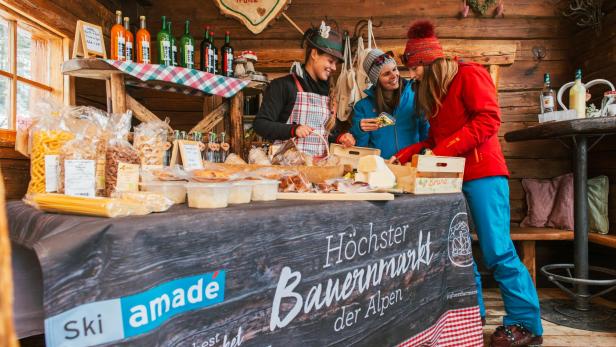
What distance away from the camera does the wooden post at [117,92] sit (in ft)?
8.05

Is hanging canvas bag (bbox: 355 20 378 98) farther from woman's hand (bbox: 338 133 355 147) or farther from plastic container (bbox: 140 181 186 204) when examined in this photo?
plastic container (bbox: 140 181 186 204)

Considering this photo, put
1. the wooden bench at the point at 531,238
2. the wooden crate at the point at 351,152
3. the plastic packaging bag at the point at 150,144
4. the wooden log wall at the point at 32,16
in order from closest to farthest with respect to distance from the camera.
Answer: the plastic packaging bag at the point at 150,144 < the wooden crate at the point at 351,152 < the wooden log wall at the point at 32,16 < the wooden bench at the point at 531,238

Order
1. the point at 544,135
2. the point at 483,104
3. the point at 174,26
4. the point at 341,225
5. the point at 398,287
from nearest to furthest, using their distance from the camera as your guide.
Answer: the point at 341,225 < the point at 398,287 < the point at 483,104 < the point at 544,135 < the point at 174,26

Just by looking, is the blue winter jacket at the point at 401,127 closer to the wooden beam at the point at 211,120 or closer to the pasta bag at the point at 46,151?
the wooden beam at the point at 211,120

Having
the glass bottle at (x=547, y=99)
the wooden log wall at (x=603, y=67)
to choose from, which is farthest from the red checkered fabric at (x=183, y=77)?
the wooden log wall at (x=603, y=67)

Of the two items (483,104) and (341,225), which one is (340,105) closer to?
(483,104)

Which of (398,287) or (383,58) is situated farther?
(383,58)

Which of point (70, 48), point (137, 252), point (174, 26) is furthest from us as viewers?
point (174, 26)

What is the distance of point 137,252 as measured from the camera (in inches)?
36.0

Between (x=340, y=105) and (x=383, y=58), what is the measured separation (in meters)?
0.92

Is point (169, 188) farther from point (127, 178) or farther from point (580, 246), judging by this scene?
point (580, 246)

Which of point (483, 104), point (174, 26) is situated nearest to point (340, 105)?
point (483, 104)

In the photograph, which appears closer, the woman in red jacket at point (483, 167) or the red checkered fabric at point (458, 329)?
the red checkered fabric at point (458, 329)

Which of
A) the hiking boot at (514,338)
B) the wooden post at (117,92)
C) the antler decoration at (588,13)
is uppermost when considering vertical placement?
the antler decoration at (588,13)
